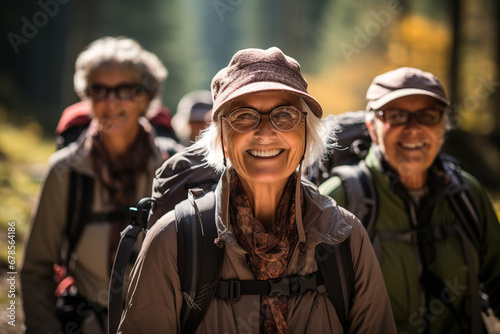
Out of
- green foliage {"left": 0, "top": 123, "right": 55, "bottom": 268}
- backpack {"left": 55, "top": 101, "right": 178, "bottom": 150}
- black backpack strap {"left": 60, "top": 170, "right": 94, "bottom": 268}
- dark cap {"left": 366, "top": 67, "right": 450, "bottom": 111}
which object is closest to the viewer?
dark cap {"left": 366, "top": 67, "right": 450, "bottom": 111}

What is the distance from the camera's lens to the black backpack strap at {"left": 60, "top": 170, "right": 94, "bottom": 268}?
3670 mm

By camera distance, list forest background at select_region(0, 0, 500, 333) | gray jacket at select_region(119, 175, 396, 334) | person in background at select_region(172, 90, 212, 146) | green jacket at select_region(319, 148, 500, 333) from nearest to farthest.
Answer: gray jacket at select_region(119, 175, 396, 334) → green jacket at select_region(319, 148, 500, 333) → person in background at select_region(172, 90, 212, 146) → forest background at select_region(0, 0, 500, 333)

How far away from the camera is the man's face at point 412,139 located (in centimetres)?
353

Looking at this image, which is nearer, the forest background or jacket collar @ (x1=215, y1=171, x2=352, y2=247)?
jacket collar @ (x1=215, y1=171, x2=352, y2=247)

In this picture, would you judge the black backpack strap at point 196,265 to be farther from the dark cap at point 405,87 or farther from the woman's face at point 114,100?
the woman's face at point 114,100

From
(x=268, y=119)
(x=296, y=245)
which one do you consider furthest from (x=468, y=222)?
(x=268, y=119)

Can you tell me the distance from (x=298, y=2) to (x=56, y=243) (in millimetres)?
21646

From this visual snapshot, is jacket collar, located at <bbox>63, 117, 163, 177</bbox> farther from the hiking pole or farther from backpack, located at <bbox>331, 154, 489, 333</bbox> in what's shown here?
backpack, located at <bbox>331, 154, 489, 333</bbox>

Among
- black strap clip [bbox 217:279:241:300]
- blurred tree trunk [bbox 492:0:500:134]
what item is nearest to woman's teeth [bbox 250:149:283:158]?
black strap clip [bbox 217:279:241:300]

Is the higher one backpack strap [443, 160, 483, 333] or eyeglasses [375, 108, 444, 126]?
eyeglasses [375, 108, 444, 126]

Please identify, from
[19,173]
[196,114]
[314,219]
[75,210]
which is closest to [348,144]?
[314,219]

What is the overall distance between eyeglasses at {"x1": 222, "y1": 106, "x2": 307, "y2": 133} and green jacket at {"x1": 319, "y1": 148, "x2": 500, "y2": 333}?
45.8 inches

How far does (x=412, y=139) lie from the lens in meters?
3.52

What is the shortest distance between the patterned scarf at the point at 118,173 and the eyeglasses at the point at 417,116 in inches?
85.4
